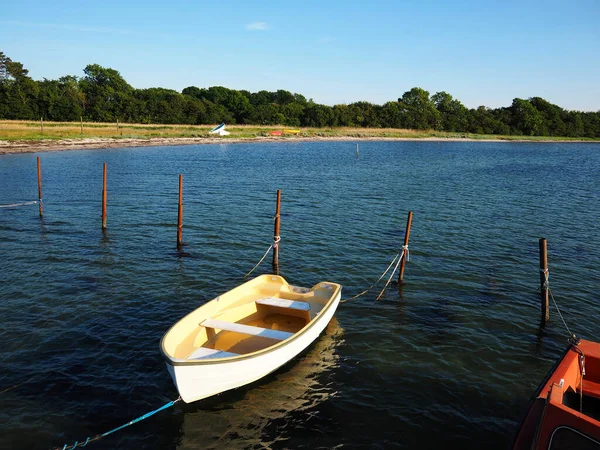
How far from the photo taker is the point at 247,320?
15281 millimetres

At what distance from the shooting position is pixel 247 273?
20844mm

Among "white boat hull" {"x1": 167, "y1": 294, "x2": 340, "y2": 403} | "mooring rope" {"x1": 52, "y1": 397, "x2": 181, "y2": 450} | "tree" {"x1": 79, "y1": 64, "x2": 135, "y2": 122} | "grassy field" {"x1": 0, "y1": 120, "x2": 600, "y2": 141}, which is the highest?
"tree" {"x1": 79, "y1": 64, "x2": 135, "y2": 122}

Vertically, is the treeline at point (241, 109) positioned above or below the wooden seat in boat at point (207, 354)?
above

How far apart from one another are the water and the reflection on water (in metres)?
0.05

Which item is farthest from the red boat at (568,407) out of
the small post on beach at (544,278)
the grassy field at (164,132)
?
the grassy field at (164,132)

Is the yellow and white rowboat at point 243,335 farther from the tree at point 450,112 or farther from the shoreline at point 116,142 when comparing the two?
the tree at point 450,112

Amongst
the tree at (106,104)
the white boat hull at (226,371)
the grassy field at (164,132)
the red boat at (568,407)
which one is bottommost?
the white boat hull at (226,371)

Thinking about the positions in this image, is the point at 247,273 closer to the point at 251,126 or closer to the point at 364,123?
the point at 251,126

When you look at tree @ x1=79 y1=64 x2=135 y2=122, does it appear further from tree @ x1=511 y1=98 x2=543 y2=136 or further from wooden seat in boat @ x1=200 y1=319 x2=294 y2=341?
tree @ x1=511 y1=98 x2=543 y2=136

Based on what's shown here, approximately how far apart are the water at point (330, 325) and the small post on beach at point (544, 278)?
47 cm

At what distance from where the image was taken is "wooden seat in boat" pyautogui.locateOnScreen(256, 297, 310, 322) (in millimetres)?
15211

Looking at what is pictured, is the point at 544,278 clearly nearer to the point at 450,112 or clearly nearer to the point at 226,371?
the point at 226,371

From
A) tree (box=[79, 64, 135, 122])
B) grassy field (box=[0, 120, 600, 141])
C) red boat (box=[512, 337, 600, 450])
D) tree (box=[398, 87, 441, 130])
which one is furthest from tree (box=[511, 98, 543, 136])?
red boat (box=[512, 337, 600, 450])

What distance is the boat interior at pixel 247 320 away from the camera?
1228 cm
